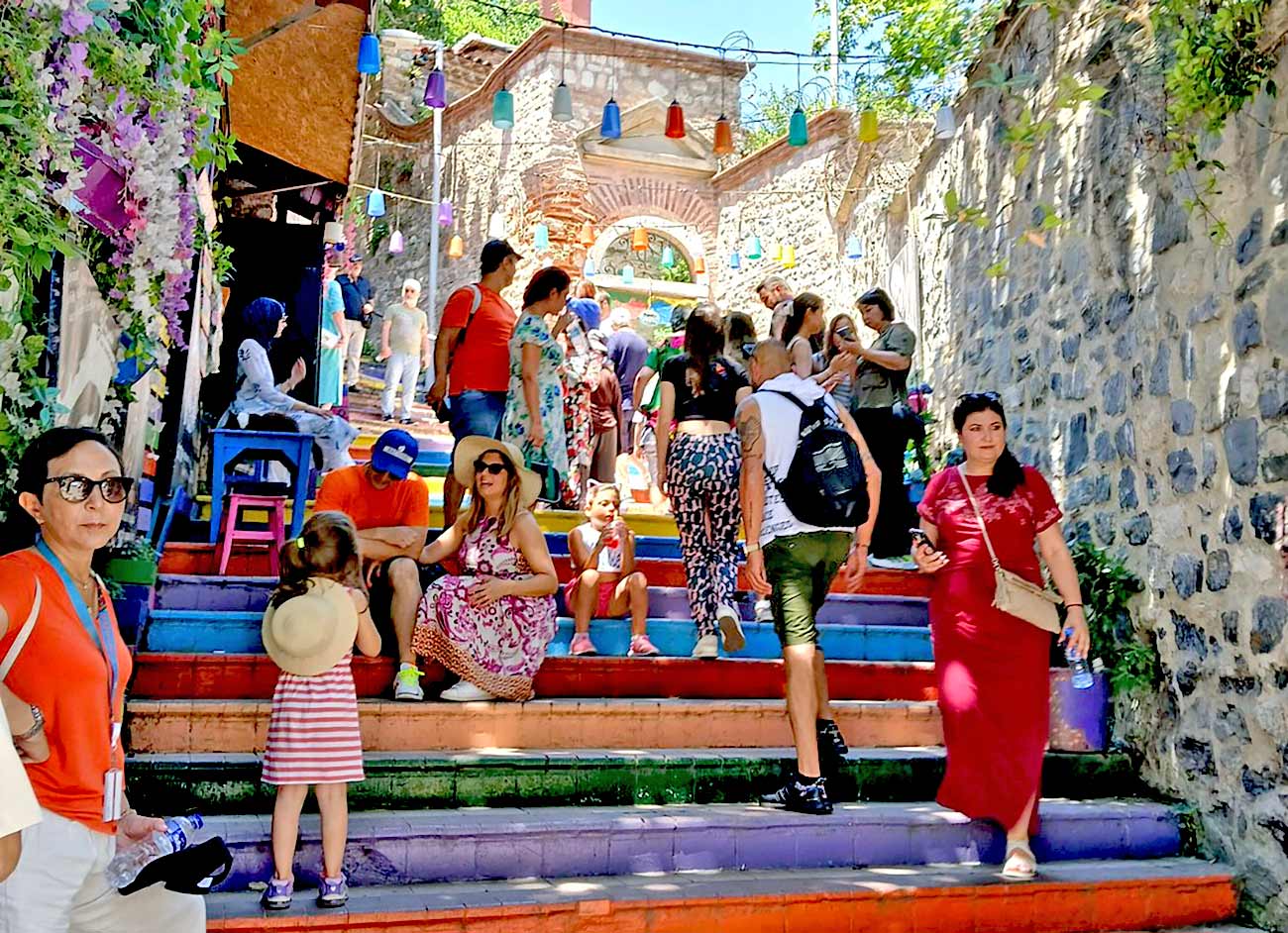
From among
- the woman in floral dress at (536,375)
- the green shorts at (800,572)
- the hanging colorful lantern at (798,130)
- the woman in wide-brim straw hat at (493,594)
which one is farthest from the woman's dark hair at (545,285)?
the hanging colorful lantern at (798,130)

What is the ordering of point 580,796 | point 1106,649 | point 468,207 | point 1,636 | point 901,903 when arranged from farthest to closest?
point 468,207, point 1106,649, point 580,796, point 901,903, point 1,636

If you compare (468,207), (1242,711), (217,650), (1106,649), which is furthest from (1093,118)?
(468,207)

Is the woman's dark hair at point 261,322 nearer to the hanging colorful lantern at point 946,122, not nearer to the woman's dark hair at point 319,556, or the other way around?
the woman's dark hair at point 319,556

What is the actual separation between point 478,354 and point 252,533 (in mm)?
1366

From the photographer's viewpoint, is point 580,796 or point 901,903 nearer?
point 901,903

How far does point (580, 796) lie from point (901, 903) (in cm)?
115

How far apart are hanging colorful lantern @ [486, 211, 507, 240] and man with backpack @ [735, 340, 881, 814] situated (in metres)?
18.0

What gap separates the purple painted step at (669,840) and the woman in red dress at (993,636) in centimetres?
19

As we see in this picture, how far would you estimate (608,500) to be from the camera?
220 inches

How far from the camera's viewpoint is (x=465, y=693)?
15.2 feet

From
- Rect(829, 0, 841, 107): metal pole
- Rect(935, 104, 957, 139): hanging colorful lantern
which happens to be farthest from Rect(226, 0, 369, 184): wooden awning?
Rect(829, 0, 841, 107): metal pole

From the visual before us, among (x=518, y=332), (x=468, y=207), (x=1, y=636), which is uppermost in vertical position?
(x=468, y=207)

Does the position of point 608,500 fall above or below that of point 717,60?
below

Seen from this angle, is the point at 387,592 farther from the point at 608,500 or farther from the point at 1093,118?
the point at 1093,118
